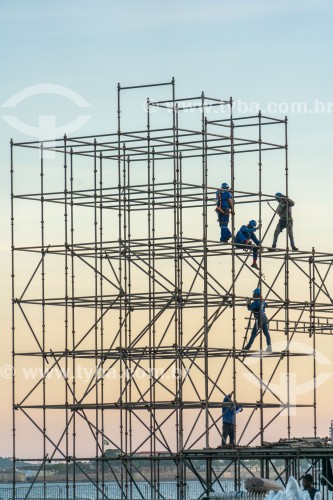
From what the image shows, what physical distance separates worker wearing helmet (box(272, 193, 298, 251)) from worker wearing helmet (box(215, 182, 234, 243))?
269 cm

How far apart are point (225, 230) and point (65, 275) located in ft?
18.0

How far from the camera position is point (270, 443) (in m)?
50.8

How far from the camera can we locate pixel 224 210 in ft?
173

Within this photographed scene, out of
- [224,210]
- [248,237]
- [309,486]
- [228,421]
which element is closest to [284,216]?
[248,237]

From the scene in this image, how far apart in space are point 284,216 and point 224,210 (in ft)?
11.0

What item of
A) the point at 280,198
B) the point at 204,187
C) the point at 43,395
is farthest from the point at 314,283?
the point at 43,395

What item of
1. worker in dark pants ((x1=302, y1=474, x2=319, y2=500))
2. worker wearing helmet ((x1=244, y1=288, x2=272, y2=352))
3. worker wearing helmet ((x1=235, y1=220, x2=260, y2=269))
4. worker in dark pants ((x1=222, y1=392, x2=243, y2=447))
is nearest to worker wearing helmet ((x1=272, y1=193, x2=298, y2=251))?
worker wearing helmet ((x1=235, y1=220, x2=260, y2=269))

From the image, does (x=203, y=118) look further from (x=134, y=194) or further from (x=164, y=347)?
(x=164, y=347)

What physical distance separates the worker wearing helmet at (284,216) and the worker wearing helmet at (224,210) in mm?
2685

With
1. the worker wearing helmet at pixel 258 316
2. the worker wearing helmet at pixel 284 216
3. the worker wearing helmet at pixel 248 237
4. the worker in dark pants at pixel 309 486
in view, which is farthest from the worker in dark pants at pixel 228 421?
the worker in dark pants at pixel 309 486

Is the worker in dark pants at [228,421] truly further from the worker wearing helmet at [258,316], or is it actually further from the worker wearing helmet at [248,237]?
the worker wearing helmet at [248,237]

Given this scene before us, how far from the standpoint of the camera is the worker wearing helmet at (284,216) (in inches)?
2173

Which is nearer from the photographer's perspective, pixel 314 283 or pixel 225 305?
pixel 225 305

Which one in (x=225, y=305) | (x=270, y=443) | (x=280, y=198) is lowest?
(x=270, y=443)
